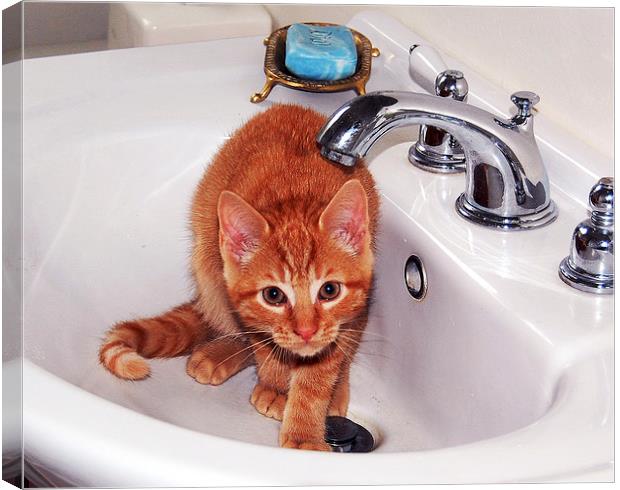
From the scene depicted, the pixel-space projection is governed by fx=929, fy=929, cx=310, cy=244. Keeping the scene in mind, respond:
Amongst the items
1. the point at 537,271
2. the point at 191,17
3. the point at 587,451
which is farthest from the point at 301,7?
the point at 587,451

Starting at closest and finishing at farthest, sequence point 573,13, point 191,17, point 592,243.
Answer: point 592,243 → point 573,13 → point 191,17

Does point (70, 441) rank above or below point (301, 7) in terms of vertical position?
below

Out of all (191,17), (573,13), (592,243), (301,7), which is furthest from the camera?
(191,17)

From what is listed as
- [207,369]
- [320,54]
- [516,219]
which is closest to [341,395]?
[207,369]

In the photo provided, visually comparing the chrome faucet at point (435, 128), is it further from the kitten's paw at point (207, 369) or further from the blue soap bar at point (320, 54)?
the kitten's paw at point (207, 369)

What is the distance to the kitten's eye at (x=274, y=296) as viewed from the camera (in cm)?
85

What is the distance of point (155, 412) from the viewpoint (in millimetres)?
891

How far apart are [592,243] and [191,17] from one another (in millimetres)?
779

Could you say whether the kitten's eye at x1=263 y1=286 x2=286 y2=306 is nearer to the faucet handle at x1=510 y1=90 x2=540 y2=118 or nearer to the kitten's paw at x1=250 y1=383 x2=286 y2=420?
the kitten's paw at x1=250 y1=383 x2=286 y2=420

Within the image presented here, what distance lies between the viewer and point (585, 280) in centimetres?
80

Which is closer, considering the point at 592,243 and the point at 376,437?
the point at 592,243

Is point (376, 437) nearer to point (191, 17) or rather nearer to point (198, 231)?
point (198, 231)

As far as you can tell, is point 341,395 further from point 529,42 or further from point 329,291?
point 529,42

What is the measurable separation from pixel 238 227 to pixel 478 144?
23 centimetres
